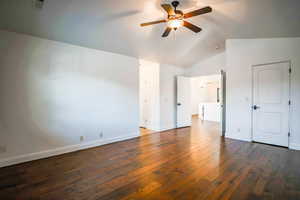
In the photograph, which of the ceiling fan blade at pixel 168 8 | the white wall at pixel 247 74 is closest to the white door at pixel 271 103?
the white wall at pixel 247 74

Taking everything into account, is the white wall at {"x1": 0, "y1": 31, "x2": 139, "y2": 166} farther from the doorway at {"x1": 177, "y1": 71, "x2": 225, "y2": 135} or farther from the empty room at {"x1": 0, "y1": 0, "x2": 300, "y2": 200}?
the doorway at {"x1": 177, "y1": 71, "x2": 225, "y2": 135}

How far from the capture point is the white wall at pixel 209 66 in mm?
5719

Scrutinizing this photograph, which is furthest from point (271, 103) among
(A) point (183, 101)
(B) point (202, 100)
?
(B) point (202, 100)

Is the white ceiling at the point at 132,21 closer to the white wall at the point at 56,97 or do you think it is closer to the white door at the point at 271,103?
the white wall at the point at 56,97

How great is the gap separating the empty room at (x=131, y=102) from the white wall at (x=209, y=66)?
683mm

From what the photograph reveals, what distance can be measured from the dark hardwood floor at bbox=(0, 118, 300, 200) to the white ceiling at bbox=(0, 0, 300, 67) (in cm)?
260

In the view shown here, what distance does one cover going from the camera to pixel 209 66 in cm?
606

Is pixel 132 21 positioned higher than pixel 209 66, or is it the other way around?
pixel 132 21

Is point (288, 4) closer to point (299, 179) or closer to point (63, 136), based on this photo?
point (299, 179)

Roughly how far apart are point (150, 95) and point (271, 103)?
3.77 metres

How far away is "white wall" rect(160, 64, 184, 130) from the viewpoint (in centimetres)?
577

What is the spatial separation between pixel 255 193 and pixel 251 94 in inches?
121

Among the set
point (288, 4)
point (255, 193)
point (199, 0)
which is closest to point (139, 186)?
point (255, 193)

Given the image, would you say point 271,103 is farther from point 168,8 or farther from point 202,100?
point 202,100
